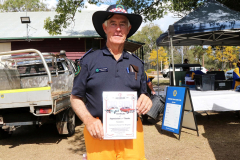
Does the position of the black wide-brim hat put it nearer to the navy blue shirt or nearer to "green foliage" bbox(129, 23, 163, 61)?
the navy blue shirt

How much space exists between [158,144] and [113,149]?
3.79 metres

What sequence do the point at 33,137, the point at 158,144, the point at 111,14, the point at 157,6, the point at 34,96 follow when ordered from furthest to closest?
the point at 157,6
the point at 33,137
the point at 158,144
the point at 34,96
the point at 111,14

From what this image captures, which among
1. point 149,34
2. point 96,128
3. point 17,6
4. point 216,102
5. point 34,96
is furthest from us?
point 149,34

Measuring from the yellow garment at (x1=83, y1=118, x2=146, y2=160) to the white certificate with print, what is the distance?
15cm

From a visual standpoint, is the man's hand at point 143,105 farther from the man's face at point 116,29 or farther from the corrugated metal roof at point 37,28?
the corrugated metal roof at point 37,28

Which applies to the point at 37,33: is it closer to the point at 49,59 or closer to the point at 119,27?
the point at 49,59

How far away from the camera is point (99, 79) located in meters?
1.80

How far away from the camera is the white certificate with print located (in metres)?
1.70

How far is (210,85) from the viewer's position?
280 inches

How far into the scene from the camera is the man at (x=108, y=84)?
1.80m

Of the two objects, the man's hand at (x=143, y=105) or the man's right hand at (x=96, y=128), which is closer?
the man's right hand at (x=96, y=128)

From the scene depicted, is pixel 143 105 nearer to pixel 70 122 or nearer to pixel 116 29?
pixel 116 29

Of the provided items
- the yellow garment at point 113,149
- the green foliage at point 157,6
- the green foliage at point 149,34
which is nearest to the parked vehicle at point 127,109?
the yellow garment at point 113,149

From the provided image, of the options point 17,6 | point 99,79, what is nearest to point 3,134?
point 99,79
